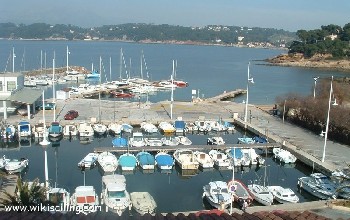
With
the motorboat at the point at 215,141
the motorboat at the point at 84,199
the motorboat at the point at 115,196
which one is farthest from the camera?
the motorboat at the point at 215,141

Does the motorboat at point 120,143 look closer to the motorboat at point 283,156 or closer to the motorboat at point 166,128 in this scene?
the motorboat at point 166,128

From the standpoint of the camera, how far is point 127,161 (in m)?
25.2

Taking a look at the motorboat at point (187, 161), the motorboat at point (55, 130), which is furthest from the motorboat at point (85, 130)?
the motorboat at point (187, 161)

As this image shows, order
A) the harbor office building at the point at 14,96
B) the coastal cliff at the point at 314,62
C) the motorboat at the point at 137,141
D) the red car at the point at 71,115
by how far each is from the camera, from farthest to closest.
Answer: the coastal cliff at the point at 314,62, the red car at the point at 71,115, the harbor office building at the point at 14,96, the motorboat at the point at 137,141

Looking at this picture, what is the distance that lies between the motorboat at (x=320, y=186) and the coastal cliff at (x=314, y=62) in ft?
325

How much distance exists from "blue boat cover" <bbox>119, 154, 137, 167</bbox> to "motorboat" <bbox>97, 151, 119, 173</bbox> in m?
0.33

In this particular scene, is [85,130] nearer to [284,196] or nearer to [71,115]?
[71,115]

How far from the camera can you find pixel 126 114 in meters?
37.7

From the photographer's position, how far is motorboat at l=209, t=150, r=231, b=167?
26125mm

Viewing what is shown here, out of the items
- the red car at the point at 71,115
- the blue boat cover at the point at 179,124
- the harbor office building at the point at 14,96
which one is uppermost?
the harbor office building at the point at 14,96

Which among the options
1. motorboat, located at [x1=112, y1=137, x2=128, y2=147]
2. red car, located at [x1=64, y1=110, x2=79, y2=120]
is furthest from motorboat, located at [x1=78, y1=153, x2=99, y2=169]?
red car, located at [x1=64, y1=110, x2=79, y2=120]

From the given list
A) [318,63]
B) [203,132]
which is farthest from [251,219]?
[318,63]

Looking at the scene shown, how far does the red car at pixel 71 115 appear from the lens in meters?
35.0

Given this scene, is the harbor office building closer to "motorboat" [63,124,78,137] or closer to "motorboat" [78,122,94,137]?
"motorboat" [63,124,78,137]
